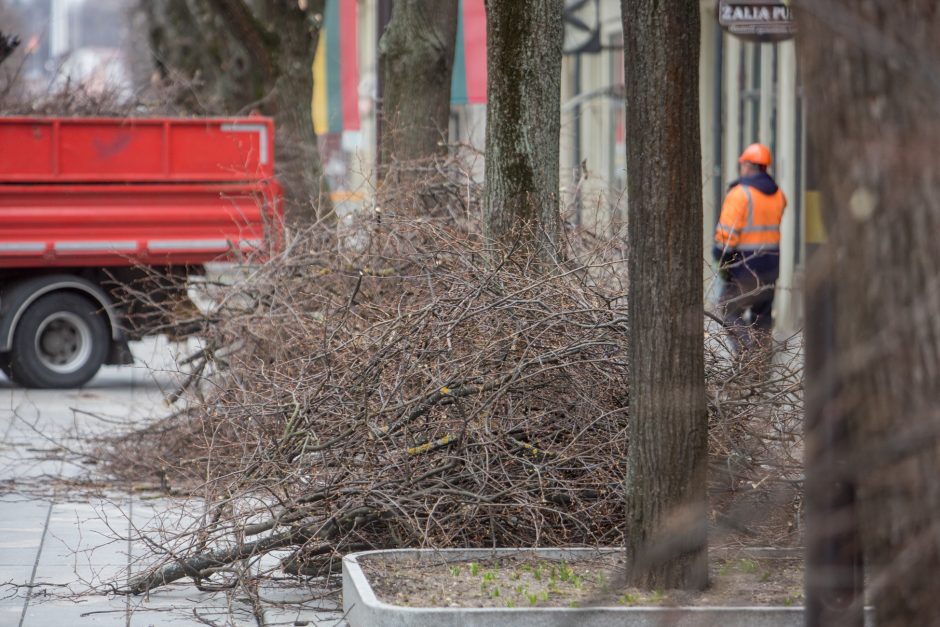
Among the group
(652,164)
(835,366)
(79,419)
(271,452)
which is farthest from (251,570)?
(79,419)

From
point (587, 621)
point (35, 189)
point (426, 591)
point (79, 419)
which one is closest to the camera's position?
point (587, 621)

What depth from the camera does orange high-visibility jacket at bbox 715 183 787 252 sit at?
11953mm

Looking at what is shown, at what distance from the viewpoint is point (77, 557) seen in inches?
278

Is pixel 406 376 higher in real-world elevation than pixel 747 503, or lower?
higher

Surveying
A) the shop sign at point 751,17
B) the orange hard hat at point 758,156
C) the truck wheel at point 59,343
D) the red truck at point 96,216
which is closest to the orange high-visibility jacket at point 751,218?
the orange hard hat at point 758,156

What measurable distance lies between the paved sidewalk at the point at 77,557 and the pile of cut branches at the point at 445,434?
0.62 feet

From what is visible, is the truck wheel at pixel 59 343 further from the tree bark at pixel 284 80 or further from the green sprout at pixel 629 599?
the green sprout at pixel 629 599

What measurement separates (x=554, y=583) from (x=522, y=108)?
354cm

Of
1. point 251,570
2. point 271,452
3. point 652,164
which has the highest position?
point 652,164

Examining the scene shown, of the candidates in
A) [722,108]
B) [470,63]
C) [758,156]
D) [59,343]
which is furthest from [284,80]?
[722,108]

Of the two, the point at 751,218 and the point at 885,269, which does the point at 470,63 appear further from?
the point at 885,269

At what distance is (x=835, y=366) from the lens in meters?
3.55

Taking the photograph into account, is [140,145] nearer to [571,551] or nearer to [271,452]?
[271,452]

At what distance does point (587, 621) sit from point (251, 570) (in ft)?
6.78
